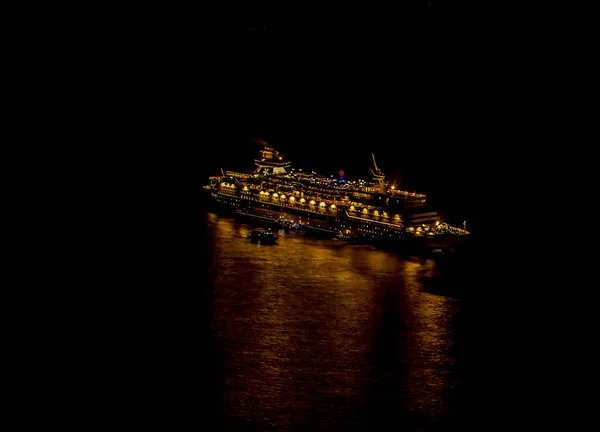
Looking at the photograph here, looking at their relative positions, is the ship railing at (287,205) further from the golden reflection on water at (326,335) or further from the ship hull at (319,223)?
the golden reflection on water at (326,335)

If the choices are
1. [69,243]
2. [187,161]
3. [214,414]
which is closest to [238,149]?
[187,161]

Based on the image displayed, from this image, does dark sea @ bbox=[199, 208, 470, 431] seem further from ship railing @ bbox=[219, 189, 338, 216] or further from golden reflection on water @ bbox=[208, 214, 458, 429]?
ship railing @ bbox=[219, 189, 338, 216]

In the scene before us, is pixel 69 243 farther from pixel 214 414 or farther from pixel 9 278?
pixel 214 414

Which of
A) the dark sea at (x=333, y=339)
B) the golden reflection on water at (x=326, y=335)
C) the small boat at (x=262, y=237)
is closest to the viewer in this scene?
the dark sea at (x=333, y=339)

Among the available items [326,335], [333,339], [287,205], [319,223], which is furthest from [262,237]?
[333,339]

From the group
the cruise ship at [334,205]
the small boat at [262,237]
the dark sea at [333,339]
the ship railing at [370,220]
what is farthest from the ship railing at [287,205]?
the dark sea at [333,339]

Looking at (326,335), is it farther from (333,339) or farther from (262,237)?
(262,237)
